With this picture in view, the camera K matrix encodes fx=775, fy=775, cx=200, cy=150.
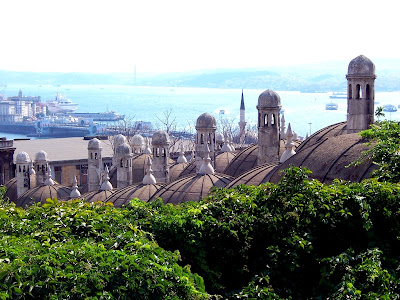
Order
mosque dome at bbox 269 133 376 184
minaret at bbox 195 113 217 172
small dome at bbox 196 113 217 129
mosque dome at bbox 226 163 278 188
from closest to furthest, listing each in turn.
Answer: mosque dome at bbox 269 133 376 184 < mosque dome at bbox 226 163 278 188 < minaret at bbox 195 113 217 172 < small dome at bbox 196 113 217 129

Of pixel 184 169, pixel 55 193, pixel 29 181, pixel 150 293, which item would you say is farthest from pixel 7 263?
pixel 29 181

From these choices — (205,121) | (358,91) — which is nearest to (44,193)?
(205,121)

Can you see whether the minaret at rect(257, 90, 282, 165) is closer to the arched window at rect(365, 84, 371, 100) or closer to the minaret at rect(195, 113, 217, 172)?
the minaret at rect(195, 113, 217, 172)

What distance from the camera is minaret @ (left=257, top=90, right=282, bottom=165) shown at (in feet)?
92.6

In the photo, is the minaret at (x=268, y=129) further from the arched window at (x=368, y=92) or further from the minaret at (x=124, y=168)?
the minaret at (x=124, y=168)

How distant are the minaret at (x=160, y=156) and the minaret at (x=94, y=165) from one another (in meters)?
4.93

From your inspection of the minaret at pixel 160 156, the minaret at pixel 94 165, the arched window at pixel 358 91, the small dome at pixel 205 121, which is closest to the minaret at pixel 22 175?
the minaret at pixel 94 165

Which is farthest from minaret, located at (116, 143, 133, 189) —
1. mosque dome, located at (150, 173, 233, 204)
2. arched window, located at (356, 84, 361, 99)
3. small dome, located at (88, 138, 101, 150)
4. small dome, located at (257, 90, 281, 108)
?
arched window, located at (356, 84, 361, 99)

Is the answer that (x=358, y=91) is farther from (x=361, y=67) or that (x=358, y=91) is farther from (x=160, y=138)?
(x=160, y=138)

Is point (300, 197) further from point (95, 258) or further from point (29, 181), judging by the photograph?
point (29, 181)

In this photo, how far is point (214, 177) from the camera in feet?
84.5

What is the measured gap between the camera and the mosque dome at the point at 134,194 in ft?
87.9

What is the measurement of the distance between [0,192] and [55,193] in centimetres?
1716

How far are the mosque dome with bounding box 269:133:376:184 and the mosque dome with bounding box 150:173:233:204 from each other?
416 centimetres
